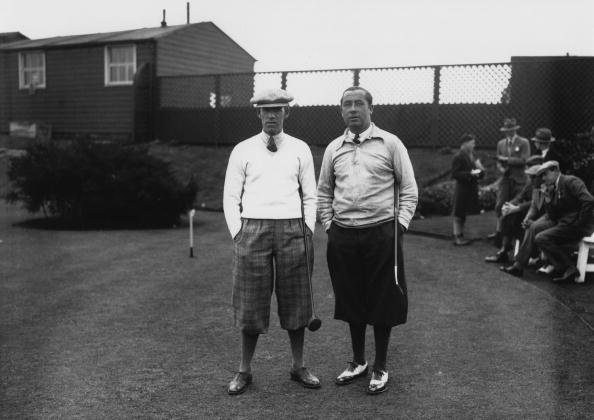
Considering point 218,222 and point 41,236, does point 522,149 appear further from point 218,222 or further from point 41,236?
point 41,236

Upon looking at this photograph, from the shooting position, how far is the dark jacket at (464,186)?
11344mm

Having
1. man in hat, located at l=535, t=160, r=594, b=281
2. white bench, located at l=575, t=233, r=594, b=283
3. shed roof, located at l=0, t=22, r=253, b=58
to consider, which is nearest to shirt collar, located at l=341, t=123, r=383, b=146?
man in hat, located at l=535, t=160, r=594, b=281

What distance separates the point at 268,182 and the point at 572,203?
511 centimetres

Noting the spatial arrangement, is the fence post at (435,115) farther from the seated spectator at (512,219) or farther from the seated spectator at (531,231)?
the seated spectator at (531,231)

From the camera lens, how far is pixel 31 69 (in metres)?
28.5

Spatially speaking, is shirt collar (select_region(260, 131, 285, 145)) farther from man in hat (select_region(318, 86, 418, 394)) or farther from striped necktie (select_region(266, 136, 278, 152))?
man in hat (select_region(318, 86, 418, 394))

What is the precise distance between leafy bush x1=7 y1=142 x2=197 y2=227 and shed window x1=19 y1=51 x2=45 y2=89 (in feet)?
49.6

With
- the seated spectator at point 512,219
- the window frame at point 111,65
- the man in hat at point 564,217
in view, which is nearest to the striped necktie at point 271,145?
the man in hat at point 564,217

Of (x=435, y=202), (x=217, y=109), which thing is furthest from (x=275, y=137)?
(x=217, y=109)

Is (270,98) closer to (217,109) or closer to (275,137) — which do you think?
(275,137)

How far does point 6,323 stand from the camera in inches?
263

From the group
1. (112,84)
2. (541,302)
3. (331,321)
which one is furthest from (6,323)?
(112,84)

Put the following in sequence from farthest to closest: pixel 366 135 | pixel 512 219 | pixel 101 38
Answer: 1. pixel 101 38
2. pixel 512 219
3. pixel 366 135

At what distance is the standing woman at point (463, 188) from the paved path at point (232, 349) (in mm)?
1665
